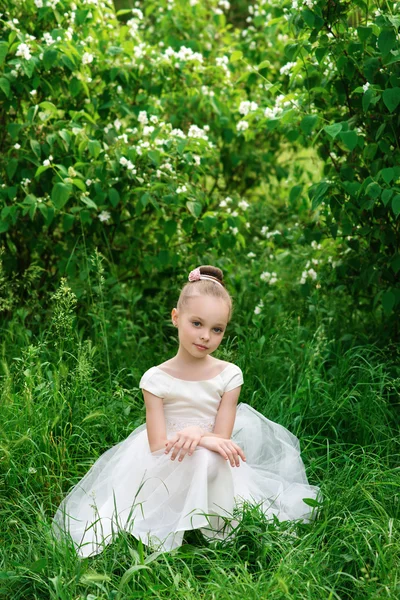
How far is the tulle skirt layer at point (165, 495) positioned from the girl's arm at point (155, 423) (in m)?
0.03

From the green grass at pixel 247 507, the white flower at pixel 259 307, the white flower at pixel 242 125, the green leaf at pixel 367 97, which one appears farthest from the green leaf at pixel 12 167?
the green leaf at pixel 367 97

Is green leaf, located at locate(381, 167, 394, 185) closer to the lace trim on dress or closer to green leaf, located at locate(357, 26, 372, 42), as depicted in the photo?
green leaf, located at locate(357, 26, 372, 42)

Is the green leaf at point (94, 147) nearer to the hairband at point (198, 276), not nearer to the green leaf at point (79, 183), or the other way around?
the green leaf at point (79, 183)

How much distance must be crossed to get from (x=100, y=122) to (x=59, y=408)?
5.72 ft

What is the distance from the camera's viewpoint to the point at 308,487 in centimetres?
317

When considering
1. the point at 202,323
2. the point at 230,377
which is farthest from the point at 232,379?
the point at 202,323

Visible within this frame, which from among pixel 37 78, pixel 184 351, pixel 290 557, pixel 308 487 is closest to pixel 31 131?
pixel 37 78

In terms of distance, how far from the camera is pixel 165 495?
287 centimetres

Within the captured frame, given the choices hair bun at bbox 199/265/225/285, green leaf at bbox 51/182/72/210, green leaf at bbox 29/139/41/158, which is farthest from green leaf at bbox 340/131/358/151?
green leaf at bbox 29/139/41/158

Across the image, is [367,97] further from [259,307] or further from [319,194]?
[259,307]

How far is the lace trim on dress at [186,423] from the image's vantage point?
3.00 meters

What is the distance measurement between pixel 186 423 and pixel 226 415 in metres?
0.14

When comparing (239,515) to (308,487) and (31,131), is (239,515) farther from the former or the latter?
(31,131)

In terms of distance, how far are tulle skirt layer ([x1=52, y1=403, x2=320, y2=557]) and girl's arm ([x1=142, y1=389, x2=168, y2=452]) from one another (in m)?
0.03
